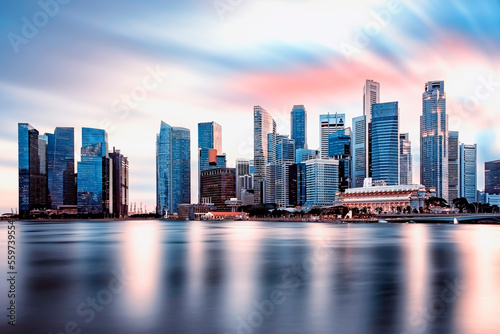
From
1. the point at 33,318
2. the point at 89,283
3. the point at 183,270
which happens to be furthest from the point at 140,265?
the point at 33,318

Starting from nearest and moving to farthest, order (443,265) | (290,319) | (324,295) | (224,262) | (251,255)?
(290,319)
(324,295)
(443,265)
(224,262)
(251,255)

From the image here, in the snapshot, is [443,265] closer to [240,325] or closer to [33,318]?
[240,325]

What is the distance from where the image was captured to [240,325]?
23375 millimetres

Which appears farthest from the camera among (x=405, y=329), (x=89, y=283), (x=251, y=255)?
(x=251, y=255)

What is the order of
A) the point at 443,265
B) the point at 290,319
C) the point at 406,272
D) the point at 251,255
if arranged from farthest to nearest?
the point at 251,255 → the point at 443,265 → the point at 406,272 → the point at 290,319

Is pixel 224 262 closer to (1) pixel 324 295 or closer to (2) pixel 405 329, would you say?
(1) pixel 324 295

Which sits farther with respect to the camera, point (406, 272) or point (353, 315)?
point (406, 272)

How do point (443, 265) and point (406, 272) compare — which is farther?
point (443, 265)

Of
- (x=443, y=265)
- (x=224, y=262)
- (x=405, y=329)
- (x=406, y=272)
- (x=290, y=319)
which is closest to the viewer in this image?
(x=405, y=329)

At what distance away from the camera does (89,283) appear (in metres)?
38.5

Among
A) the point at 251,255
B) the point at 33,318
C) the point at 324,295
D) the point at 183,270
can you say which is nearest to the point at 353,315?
the point at 324,295

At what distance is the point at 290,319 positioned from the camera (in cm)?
2469

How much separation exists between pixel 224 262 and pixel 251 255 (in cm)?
920

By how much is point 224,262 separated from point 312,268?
456 inches
